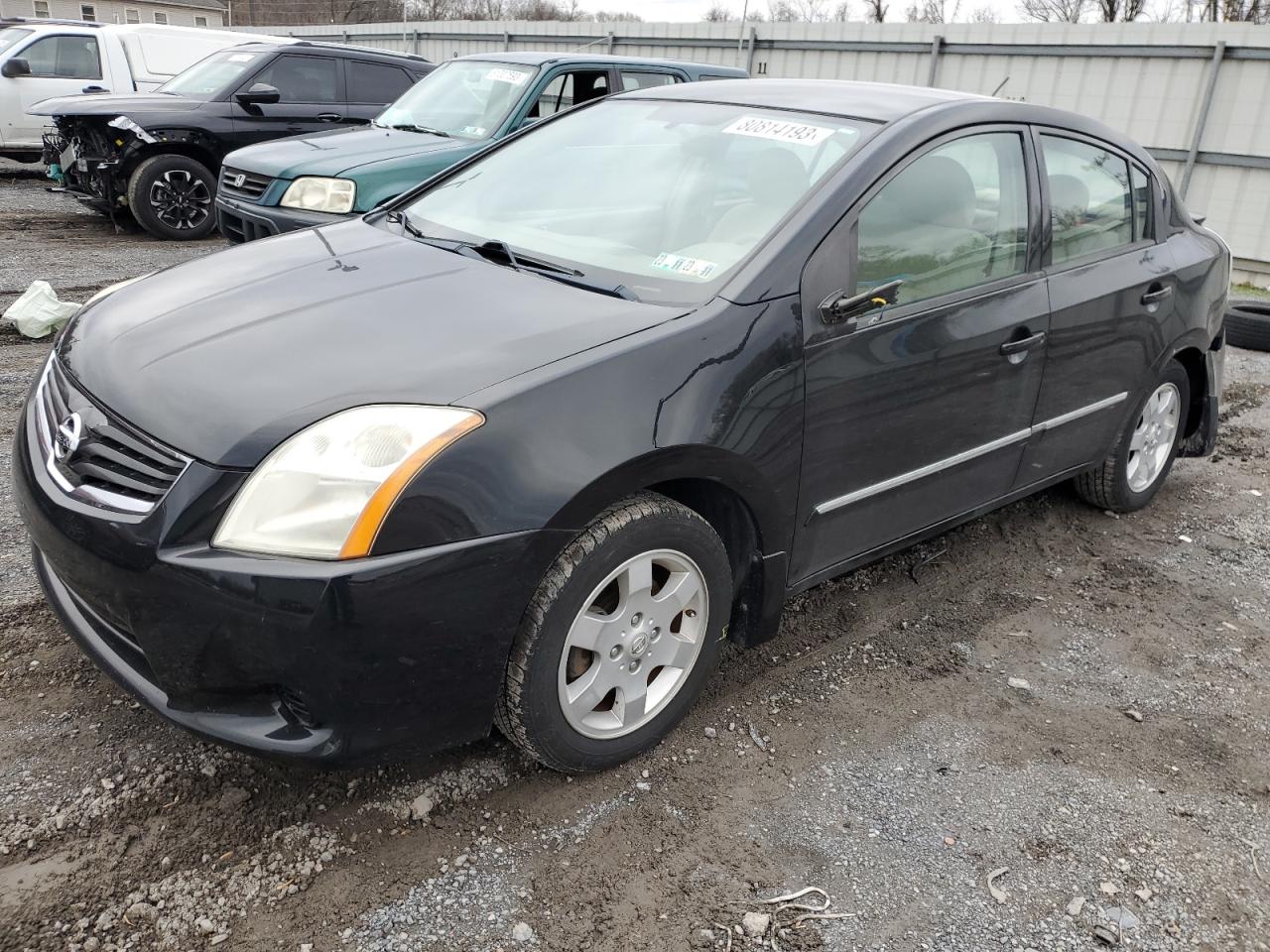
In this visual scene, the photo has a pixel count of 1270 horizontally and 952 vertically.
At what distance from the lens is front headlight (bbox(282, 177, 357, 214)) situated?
21.0ft

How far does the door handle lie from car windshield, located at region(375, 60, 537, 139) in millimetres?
4989

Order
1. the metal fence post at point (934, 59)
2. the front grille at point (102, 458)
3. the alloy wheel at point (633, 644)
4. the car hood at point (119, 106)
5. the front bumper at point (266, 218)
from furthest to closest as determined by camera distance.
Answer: the metal fence post at point (934, 59) → the car hood at point (119, 106) → the front bumper at point (266, 218) → the alloy wheel at point (633, 644) → the front grille at point (102, 458)

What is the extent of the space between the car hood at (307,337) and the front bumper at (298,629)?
225mm

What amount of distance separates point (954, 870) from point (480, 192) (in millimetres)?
2570

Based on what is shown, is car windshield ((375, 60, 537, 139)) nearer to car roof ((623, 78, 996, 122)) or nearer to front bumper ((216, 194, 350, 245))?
front bumper ((216, 194, 350, 245))

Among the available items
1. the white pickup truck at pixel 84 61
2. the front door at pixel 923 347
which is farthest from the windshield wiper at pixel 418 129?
the white pickup truck at pixel 84 61

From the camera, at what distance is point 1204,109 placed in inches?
403

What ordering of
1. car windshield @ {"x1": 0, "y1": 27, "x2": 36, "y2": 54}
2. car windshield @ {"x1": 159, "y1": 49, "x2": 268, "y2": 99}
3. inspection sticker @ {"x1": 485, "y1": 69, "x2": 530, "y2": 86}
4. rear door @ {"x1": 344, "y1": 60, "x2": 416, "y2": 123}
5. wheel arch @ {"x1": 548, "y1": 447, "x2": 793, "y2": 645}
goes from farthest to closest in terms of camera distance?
1. car windshield @ {"x1": 0, "y1": 27, "x2": 36, "y2": 54}
2. rear door @ {"x1": 344, "y1": 60, "x2": 416, "y2": 123}
3. car windshield @ {"x1": 159, "y1": 49, "x2": 268, "y2": 99}
4. inspection sticker @ {"x1": 485, "y1": 69, "x2": 530, "y2": 86}
5. wheel arch @ {"x1": 548, "y1": 447, "x2": 793, "y2": 645}

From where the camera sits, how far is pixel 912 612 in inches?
139

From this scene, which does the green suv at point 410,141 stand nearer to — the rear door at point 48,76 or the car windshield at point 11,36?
the rear door at point 48,76

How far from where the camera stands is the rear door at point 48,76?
39.8 ft

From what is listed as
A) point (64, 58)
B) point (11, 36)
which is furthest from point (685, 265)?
point (11, 36)

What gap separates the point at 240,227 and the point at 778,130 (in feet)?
16.6

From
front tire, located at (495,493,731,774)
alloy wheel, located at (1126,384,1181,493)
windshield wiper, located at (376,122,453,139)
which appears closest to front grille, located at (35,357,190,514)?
front tire, located at (495,493,731,774)
